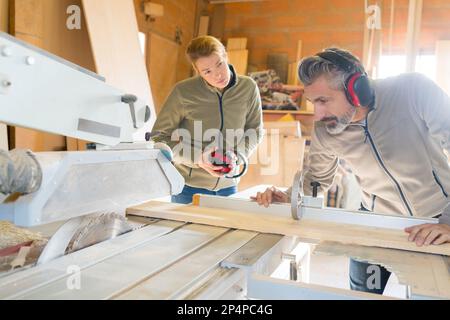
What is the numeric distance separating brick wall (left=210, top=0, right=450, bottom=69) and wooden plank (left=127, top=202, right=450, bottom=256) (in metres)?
4.06

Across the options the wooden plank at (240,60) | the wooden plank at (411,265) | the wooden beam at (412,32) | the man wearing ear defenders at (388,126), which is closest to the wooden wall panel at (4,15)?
the man wearing ear defenders at (388,126)

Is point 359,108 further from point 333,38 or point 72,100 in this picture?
point 333,38

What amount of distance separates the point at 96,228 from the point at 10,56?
24.7 inches

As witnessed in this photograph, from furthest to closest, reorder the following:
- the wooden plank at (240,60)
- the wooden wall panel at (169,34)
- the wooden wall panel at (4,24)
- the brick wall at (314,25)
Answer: the wooden plank at (240,60) → the brick wall at (314,25) → the wooden wall panel at (169,34) → the wooden wall panel at (4,24)

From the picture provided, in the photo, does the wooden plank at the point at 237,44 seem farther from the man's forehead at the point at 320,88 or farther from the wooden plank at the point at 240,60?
the man's forehead at the point at 320,88

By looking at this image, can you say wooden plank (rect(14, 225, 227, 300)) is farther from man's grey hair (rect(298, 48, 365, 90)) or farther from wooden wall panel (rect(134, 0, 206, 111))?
wooden wall panel (rect(134, 0, 206, 111))

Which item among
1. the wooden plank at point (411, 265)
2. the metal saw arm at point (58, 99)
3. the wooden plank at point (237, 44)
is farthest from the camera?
the wooden plank at point (237, 44)

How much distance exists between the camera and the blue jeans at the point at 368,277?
153 centimetres

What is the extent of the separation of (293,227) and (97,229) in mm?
624

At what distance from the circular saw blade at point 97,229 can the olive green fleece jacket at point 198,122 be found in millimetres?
990

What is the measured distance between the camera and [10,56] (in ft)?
2.45

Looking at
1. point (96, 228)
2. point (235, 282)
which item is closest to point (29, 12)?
point (96, 228)

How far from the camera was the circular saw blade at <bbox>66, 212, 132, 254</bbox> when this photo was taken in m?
1.17

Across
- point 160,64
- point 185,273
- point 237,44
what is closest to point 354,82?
point 185,273
